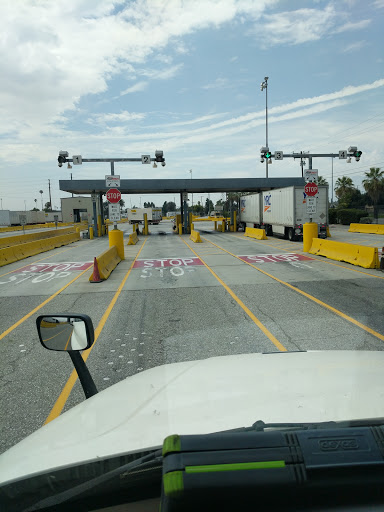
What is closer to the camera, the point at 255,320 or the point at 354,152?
the point at 255,320

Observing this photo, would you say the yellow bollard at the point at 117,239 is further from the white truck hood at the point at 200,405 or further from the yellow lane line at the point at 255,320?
the white truck hood at the point at 200,405

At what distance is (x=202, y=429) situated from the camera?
192cm

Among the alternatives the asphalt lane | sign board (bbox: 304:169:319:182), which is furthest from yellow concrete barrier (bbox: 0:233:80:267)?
sign board (bbox: 304:169:319:182)

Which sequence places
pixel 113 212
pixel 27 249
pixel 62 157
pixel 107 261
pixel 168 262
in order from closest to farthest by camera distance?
pixel 107 261 → pixel 168 262 → pixel 113 212 → pixel 27 249 → pixel 62 157

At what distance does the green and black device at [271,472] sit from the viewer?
1.13 meters

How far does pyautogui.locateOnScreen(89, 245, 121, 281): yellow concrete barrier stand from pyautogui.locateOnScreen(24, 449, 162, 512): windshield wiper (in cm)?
1174

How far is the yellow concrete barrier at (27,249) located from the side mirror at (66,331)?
16.3 m

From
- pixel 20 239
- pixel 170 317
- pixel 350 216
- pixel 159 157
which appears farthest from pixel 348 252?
pixel 350 216

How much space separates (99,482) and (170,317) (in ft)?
21.9

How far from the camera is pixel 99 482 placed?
155 cm

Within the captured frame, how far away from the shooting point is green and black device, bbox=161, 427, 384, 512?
113cm

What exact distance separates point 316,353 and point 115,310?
6.30 meters

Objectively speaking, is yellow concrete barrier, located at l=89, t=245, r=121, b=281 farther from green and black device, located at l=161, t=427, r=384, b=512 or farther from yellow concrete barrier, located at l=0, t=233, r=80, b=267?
green and black device, located at l=161, t=427, r=384, b=512

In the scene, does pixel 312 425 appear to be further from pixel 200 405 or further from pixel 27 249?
pixel 27 249
